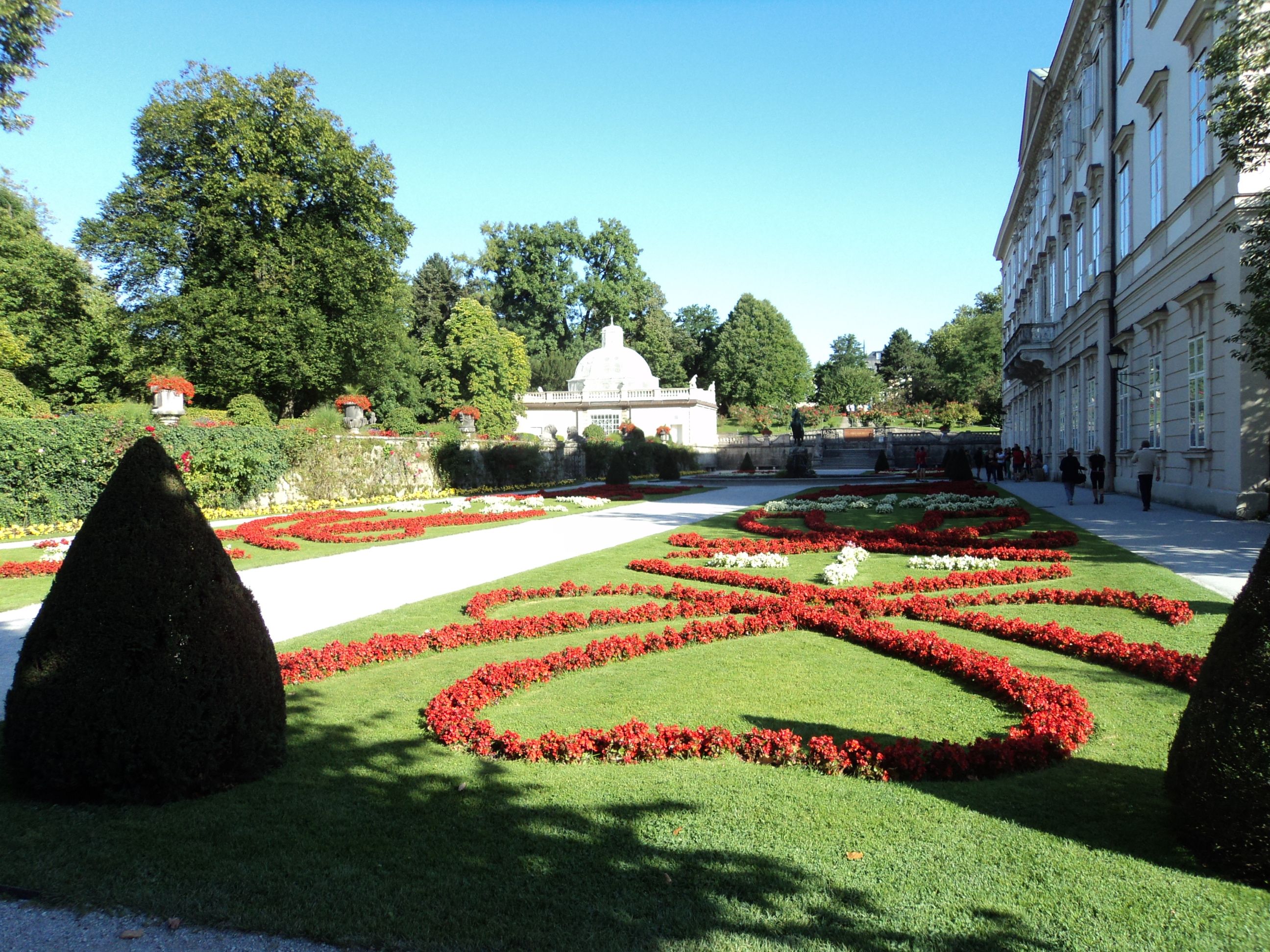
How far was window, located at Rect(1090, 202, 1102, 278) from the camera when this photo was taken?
26.8 meters

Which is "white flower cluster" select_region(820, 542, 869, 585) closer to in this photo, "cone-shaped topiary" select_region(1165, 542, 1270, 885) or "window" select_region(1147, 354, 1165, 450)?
"cone-shaped topiary" select_region(1165, 542, 1270, 885)

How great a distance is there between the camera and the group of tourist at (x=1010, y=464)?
34.2m

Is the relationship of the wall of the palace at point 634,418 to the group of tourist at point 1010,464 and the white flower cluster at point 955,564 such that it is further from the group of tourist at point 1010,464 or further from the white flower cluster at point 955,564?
the white flower cluster at point 955,564

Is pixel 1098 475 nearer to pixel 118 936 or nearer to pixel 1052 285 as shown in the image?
pixel 1052 285

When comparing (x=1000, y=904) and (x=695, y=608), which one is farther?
(x=695, y=608)

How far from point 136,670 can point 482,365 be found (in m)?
54.4

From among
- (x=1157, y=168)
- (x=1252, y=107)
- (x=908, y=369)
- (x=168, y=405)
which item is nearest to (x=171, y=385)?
(x=168, y=405)

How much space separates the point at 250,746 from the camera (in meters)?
4.32

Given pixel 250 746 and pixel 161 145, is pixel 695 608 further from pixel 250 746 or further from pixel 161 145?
pixel 161 145

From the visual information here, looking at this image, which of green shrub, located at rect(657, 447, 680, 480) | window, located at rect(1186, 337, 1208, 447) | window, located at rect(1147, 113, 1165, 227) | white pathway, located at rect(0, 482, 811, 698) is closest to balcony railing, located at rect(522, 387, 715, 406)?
green shrub, located at rect(657, 447, 680, 480)

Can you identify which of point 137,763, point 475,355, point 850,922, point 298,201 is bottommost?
point 850,922

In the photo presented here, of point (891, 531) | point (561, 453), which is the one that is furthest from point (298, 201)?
point (891, 531)

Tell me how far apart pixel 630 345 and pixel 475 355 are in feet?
89.4

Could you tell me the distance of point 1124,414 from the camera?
945 inches
